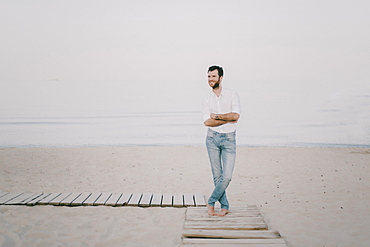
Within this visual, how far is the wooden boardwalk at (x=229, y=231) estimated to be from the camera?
4191 mm

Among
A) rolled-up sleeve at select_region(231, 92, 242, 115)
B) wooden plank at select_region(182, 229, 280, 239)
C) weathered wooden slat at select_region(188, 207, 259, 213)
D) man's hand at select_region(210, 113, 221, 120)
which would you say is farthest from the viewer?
weathered wooden slat at select_region(188, 207, 259, 213)

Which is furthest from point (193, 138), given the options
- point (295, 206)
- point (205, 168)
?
point (295, 206)

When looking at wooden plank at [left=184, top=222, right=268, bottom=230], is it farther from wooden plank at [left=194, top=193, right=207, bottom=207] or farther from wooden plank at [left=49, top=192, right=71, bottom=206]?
wooden plank at [left=49, top=192, right=71, bottom=206]

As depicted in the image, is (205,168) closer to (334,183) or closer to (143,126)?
(334,183)

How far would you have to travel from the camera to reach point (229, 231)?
4.52 metres

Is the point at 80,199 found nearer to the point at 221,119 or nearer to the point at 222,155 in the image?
the point at 222,155

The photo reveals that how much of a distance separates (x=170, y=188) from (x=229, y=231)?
11.4 ft

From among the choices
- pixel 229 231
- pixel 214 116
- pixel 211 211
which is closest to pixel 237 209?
pixel 211 211

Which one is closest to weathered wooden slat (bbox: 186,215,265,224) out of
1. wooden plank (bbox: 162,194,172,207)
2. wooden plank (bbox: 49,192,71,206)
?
wooden plank (bbox: 162,194,172,207)

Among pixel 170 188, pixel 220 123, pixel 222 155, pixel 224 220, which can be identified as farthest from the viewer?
pixel 170 188

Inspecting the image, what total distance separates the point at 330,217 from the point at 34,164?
28.7 ft

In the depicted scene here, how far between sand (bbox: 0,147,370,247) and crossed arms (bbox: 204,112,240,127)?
170cm

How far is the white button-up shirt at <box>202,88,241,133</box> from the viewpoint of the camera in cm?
461

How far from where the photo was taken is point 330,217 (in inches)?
221
